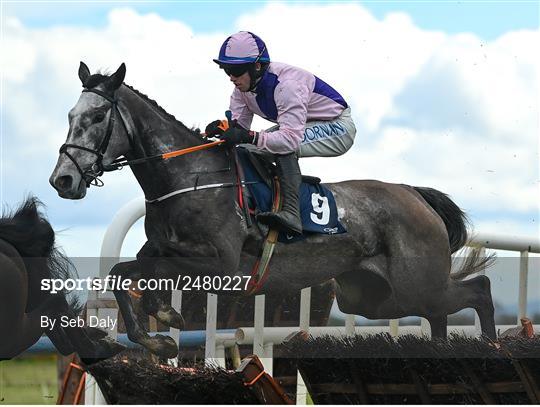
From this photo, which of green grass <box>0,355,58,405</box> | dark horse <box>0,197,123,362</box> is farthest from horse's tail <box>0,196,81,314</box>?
green grass <box>0,355,58,405</box>

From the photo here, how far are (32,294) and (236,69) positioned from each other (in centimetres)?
125

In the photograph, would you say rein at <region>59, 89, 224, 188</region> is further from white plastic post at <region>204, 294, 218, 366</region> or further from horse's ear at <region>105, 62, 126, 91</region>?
white plastic post at <region>204, 294, 218, 366</region>

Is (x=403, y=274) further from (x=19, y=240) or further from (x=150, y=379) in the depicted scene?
(x=19, y=240)

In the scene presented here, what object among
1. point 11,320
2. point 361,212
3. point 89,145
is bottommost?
point 11,320

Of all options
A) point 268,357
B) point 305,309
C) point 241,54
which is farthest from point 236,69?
point 268,357

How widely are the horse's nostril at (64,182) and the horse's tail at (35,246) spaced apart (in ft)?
1.49

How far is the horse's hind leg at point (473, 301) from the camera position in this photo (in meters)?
5.70

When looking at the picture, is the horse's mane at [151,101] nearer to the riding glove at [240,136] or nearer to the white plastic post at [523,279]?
the riding glove at [240,136]

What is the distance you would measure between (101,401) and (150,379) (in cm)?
39

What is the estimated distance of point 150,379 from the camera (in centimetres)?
484

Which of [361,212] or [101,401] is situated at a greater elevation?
[361,212]

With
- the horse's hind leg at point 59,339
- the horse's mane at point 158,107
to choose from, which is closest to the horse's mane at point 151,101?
the horse's mane at point 158,107

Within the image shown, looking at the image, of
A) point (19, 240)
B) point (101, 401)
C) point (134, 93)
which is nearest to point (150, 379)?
point (101, 401)

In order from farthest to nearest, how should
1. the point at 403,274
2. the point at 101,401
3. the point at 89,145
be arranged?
the point at 403,274 < the point at 101,401 < the point at 89,145
